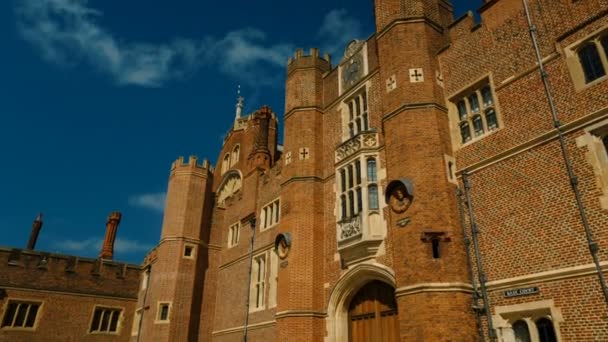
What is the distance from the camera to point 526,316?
976 cm

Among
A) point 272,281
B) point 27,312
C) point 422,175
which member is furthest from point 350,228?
point 27,312

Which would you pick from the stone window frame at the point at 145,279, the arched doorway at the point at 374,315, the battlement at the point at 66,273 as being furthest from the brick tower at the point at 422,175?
the battlement at the point at 66,273

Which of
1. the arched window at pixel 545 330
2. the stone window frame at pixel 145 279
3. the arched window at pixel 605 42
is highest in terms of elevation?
the arched window at pixel 605 42

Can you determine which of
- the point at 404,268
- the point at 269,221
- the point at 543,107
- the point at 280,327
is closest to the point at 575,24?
the point at 543,107

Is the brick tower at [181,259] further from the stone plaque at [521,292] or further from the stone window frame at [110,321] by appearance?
the stone plaque at [521,292]

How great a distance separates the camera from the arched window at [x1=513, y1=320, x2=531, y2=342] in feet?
32.0

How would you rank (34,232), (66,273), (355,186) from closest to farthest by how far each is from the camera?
(355,186) → (66,273) → (34,232)

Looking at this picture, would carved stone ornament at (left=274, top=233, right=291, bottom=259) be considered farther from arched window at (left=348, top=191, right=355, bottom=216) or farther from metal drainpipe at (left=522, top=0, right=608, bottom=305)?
metal drainpipe at (left=522, top=0, right=608, bottom=305)

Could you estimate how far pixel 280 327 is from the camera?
588 inches

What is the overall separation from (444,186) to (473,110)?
2.39 m

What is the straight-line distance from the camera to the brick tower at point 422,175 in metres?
10.7

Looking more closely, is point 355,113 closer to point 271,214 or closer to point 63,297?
point 271,214

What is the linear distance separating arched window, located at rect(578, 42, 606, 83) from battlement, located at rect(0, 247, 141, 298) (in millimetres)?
27772

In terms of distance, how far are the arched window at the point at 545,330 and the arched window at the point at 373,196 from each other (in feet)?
17.8
